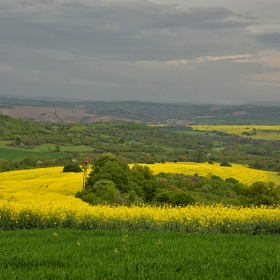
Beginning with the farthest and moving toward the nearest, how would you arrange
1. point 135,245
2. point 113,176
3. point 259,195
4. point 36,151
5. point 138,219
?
point 36,151 < point 113,176 < point 259,195 < point 138,219 < point 135,245

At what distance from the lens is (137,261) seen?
7.86 meters

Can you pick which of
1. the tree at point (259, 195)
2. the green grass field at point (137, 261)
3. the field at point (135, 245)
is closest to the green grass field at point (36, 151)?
the tree at point (259, 195)

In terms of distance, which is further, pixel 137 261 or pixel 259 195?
pixel 259 195

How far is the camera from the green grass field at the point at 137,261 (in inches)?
269

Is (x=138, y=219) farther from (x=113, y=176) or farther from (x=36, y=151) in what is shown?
(x=36, y=151)

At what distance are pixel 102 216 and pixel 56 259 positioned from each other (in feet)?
26.3

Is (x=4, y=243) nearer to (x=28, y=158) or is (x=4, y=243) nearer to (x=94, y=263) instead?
(x=94, y=263)

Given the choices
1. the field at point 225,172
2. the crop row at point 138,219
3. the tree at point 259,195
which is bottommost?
the field at point 225,172

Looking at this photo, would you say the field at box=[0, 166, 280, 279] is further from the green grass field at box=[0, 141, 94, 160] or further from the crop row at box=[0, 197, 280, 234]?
the green grass field at box=[0, 141, 94, 160]

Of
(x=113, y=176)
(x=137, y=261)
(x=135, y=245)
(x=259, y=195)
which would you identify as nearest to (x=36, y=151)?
(x=113, y=176)

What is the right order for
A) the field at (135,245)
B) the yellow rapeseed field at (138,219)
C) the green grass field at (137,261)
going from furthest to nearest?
the yellow rapeseed field at (138,219)
the field at (135,245)
the green grass field at (137,261)

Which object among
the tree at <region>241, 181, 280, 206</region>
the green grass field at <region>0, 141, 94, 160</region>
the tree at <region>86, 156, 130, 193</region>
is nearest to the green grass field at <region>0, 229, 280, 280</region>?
the tree at <region>241, 181, 280, 206</region>

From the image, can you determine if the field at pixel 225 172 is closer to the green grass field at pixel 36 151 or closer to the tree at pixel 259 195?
the green grass field at pixel 36 151

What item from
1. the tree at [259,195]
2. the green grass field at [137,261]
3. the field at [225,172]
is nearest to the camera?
the green grass field at [137,261]
